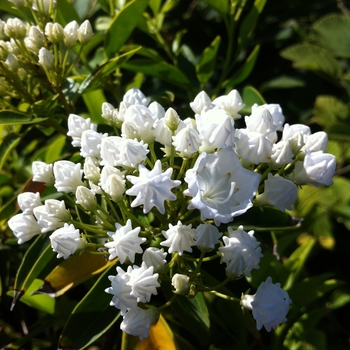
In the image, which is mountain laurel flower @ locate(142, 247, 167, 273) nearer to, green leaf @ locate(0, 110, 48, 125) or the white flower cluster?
the white flower cluster

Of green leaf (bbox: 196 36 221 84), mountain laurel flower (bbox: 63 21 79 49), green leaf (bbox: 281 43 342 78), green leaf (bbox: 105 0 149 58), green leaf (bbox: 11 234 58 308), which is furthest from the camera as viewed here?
green leaf (bbox: 281 43 342 78)

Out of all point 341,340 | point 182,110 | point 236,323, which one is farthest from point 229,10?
point 341,340

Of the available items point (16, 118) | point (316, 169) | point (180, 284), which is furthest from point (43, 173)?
point (316, 169)

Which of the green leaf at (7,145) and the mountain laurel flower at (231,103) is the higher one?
the mountain laurel flower at (231,103)

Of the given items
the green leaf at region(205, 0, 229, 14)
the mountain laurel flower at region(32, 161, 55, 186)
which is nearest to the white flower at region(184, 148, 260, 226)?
the mountain laurel flower at region(32, 161, 55, 186)

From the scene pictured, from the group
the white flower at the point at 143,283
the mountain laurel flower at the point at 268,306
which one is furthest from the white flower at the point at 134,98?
the mountain laurel flower at the point at 268,306

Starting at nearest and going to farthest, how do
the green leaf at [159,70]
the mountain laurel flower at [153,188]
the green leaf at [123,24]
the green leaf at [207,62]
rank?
the mountain laurel flower at [153,188] < the green leaf at [123,24] < the green leaf at [159,70] < the green leaf at [207,62]

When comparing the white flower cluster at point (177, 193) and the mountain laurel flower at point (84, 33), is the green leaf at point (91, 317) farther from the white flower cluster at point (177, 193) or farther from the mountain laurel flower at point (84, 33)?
the mountain laurel flower at point (84, 33)
